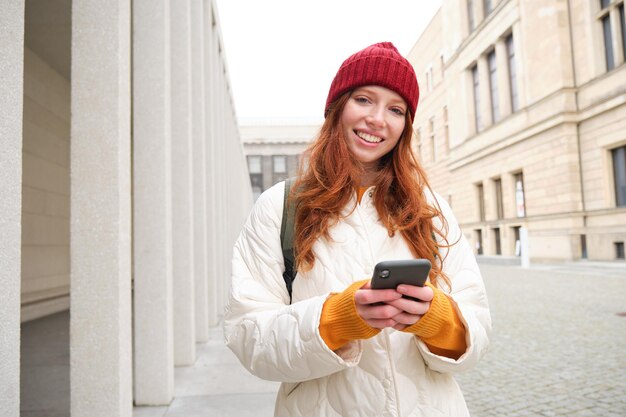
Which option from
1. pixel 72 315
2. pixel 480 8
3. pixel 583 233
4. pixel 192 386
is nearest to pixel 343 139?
pixel 72 315

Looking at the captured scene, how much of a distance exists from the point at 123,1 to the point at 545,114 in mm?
21890

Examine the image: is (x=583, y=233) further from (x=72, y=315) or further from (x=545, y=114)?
(x=72, y=315)

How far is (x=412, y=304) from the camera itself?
53.5 inches

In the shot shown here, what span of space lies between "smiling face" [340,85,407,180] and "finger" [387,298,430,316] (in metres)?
0.73

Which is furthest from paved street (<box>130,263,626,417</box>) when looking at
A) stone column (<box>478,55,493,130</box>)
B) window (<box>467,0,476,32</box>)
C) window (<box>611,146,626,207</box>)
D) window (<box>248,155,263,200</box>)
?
window (<box>248,155,263,200</box>)

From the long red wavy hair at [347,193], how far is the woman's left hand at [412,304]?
37 cm

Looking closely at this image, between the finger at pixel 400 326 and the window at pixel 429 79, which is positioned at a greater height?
the window at pixel 429 79

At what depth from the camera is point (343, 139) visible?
6.47ft

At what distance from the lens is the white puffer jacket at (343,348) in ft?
4.95

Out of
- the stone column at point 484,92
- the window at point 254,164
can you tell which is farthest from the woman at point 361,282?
the window at point 254,164

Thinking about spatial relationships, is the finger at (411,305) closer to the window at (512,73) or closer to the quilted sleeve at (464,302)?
the quilted sleeve at (464,302)

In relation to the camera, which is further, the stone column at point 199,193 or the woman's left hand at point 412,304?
the stone column at point 199,193

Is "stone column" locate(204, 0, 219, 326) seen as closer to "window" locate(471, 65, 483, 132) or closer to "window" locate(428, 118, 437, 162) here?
"window" locate(471, 65, 483, 132)

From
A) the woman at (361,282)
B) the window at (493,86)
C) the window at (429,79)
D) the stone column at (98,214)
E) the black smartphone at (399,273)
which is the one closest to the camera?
the black smartphone at (399,273)
